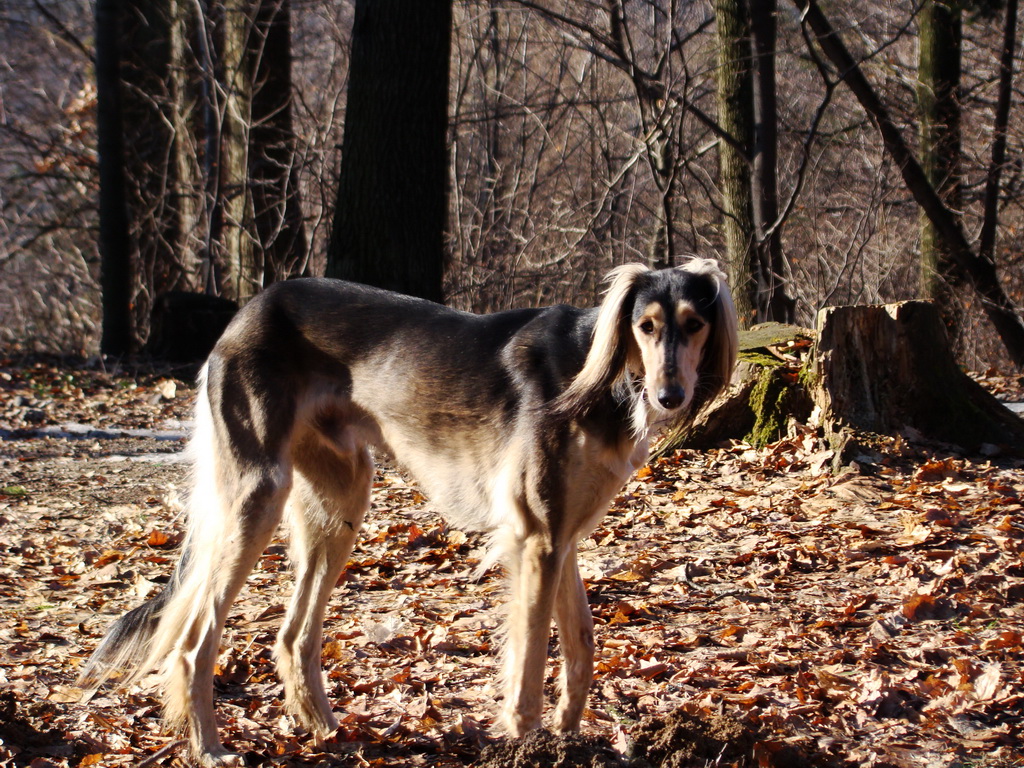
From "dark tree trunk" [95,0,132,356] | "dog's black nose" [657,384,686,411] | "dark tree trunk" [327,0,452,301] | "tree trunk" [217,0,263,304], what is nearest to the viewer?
"dog's black nose" [657,384,686,411]

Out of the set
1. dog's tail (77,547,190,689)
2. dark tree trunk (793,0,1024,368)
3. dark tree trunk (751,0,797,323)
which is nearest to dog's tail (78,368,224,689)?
dog's tail (77,547,190,689)

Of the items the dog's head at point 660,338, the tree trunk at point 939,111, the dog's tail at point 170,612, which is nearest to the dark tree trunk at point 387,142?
the dog's tail at point 170,612

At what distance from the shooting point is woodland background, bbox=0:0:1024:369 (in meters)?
11.3

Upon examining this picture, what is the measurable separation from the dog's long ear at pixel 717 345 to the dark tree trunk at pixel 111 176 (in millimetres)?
10995

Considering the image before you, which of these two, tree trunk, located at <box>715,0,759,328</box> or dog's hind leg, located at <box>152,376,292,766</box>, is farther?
tree trunk, located at <box>715,0,759,328</box>

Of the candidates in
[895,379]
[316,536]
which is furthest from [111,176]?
[316,536]

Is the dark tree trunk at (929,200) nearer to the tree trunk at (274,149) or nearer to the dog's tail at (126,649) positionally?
the tree trunk at (274,149)

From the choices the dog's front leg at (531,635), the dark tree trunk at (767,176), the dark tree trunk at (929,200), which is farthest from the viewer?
the dark tree trunk at (929,200)

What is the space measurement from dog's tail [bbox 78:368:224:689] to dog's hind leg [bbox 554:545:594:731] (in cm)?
135

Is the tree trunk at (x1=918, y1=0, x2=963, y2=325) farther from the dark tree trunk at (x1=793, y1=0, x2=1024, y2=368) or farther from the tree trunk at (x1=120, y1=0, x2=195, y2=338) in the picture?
the tree trunk at (x1=120, y1=0, x2=195, y2=338)

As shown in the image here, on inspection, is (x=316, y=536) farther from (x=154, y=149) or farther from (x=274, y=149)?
(x=154, y=149)

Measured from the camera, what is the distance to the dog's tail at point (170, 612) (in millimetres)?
4133

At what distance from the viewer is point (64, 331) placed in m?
17.0

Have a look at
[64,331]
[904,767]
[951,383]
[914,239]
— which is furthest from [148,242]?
[904,767]
